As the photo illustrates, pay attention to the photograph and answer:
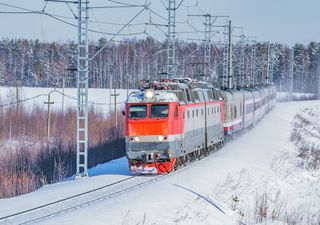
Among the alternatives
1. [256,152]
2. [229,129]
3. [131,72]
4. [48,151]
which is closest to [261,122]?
[229,129]

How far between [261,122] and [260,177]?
37439 mm

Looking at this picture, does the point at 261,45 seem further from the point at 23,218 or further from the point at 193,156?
the point at 23,218

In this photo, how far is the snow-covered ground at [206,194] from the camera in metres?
16.2

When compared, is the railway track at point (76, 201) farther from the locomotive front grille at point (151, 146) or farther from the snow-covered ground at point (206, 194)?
the locomotive front grille at point (151, 146)

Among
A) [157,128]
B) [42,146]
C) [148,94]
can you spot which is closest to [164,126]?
[157,128]

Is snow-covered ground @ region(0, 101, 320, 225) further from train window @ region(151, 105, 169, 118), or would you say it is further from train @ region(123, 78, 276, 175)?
train window @ region(151, 105, 169, 118)

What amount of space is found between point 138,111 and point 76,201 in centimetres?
677

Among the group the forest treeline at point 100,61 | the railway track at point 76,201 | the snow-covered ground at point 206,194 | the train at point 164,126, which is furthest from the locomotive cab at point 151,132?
the forest treeline at point 100,61

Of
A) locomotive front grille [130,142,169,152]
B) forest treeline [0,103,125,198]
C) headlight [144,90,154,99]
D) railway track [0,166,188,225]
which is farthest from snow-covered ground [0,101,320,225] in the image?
headlight [144,90,154,99]

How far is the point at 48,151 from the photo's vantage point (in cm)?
3244

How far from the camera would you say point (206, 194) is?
20344mm

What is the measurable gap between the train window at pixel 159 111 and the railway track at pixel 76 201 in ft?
7.91

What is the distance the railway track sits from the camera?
51.4 ft

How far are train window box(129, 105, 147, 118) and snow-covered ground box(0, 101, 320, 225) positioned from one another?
2.48 m
